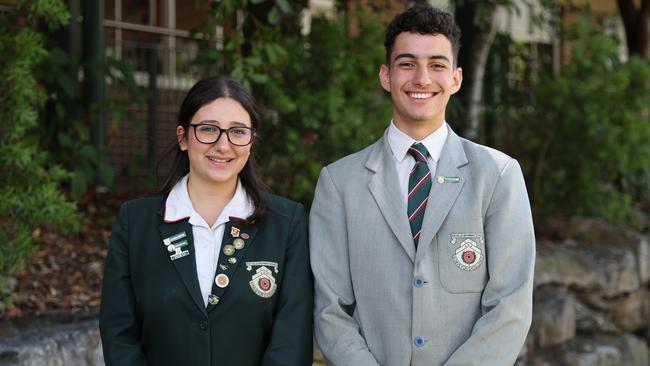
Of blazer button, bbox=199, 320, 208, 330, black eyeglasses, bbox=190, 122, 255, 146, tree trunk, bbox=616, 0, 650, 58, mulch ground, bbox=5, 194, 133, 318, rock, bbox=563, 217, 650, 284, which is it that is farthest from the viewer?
tree trunk, bbox=616, 0, 650, 58

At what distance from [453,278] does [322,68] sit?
3.43 meters

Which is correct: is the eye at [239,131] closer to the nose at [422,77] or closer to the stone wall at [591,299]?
the nose at [422,77]

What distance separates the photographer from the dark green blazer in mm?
2848

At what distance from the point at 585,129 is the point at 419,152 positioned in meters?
5.50

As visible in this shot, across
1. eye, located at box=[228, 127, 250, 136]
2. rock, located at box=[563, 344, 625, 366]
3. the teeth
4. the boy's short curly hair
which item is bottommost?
rock, located at box=[563, 344, 625, 366]

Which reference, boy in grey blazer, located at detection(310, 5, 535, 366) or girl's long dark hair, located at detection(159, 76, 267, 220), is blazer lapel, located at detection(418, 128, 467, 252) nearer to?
boy in grey blazer, located at detection(310, 5, 535, 366)

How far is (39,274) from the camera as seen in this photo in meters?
5.35

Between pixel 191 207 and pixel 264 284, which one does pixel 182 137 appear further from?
pixel 264 284

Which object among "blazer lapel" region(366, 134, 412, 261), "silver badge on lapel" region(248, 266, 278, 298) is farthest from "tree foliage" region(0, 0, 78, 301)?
"blazer lapel" region(366, 134, 412, 261)

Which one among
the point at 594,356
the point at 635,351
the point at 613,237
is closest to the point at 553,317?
the point at 594,356

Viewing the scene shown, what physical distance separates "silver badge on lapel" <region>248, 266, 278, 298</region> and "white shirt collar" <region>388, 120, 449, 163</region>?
0.60 m

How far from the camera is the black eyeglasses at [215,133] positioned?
9.65 ft

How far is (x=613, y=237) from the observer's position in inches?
326

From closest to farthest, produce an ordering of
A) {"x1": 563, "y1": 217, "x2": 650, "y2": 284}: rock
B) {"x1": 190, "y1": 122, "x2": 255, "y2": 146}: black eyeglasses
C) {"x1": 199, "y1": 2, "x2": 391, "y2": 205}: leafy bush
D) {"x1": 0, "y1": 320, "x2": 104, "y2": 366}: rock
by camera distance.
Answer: {"x1": 190, "y1": 122, "x2": 255, "y2": 146}: black eyeglasses
{"x1": 0, "y1": 320, "x2": 104, "y2": 366}: rock
{"x1": 199, "y1": 2, "x2": 391, "y2": 205}: leafy bush
{"x1": 563, "y1": 217, "x2": 650, "y2": 284}: rock
